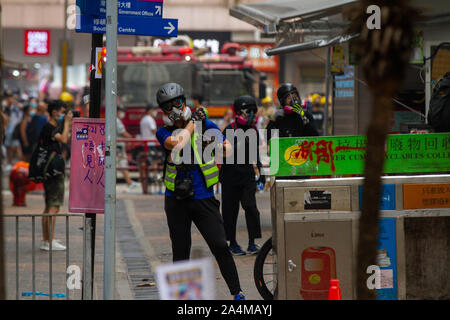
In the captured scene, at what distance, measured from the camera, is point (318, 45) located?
1143cm

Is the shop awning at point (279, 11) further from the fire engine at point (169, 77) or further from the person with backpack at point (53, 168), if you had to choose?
the fire engine at point (169, 77)

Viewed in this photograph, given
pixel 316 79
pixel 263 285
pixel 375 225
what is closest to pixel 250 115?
pixel 263 285

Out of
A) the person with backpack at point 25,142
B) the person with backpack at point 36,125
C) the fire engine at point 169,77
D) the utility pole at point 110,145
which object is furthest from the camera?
the fire engine at point 169,77

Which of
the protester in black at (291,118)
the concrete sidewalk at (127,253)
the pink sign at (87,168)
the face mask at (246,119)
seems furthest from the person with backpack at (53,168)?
the pink sign at (87,168)

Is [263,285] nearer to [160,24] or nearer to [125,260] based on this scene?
[160,24]

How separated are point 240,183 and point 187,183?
Result: 3327 mm

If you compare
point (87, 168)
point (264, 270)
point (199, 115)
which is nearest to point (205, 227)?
point (264, 270)

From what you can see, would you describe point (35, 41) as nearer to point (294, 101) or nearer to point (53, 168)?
point (53, 168)

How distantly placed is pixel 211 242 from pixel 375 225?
106 inches

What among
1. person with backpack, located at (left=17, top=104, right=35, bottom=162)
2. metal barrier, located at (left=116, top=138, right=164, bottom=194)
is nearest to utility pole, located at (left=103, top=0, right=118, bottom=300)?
metal barrier, located at (left=116, top=138, right=164, bottom=194)

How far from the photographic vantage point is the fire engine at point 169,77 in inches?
885

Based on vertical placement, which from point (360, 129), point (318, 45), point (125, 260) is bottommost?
point (125, 260)

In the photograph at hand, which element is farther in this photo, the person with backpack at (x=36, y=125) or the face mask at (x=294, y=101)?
the person with backpack at (x=36, y=125)

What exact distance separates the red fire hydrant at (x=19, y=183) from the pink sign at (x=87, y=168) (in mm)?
8493
